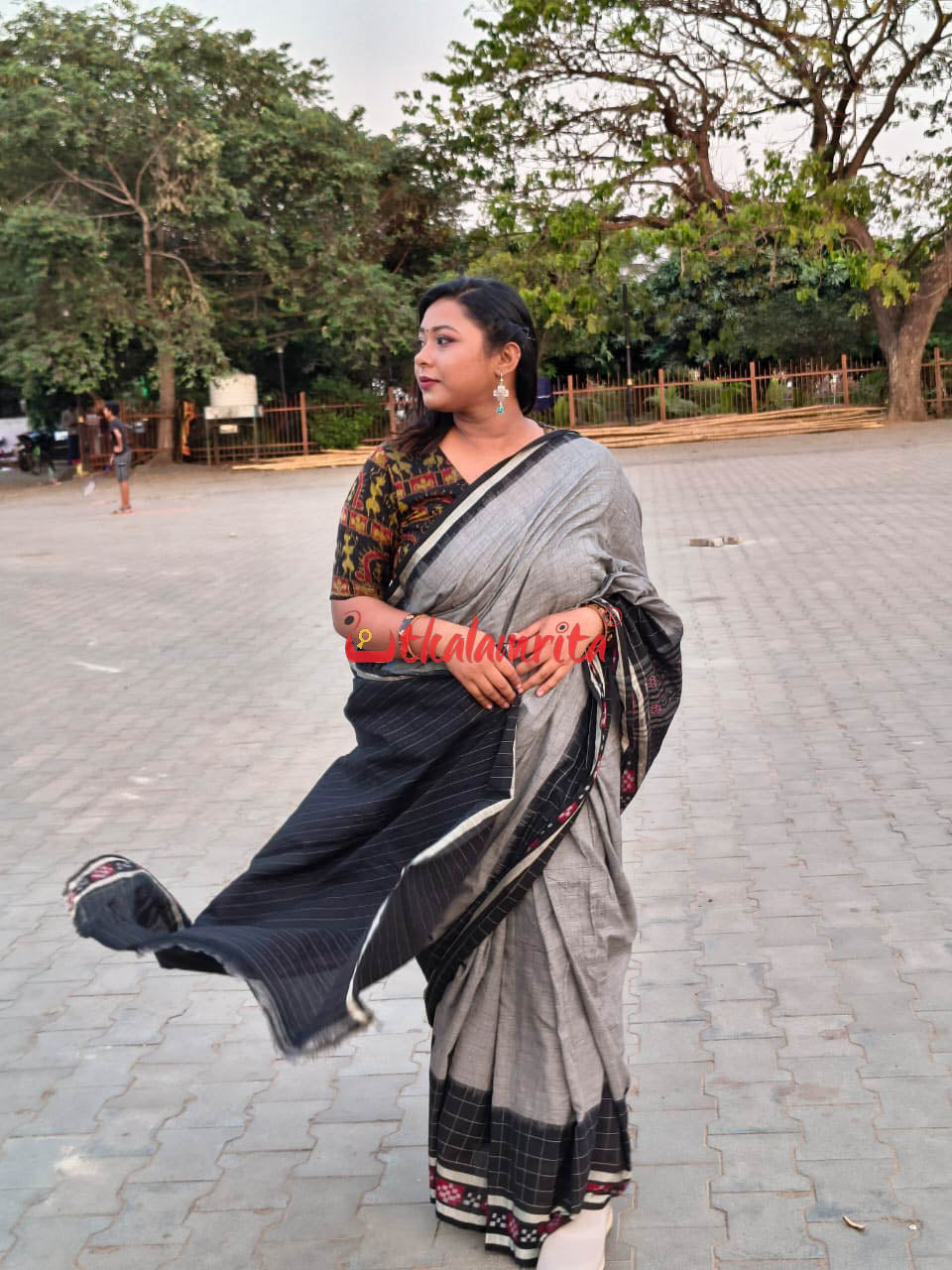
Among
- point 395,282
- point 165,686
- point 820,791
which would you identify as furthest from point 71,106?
point 820,791

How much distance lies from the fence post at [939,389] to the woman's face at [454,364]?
96.5 feet

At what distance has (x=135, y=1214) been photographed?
2.81 meters

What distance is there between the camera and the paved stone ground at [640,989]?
8.97ft

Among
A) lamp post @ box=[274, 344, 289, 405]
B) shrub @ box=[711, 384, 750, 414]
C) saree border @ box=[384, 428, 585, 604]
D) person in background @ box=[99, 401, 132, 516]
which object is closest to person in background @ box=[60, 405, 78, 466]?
lamp post @ box=[274, 344, 289, 405]

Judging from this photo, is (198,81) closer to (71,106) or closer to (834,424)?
(71,106)

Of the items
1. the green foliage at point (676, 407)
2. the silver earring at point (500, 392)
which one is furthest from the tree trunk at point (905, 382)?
the silver earring at point (500, 392)

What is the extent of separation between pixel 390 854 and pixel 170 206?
27122 millimetres

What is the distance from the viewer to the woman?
2.44 metres

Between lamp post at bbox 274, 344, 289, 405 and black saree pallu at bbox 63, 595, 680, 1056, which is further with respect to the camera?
lamp post at bbox 274, 344, 289, 405

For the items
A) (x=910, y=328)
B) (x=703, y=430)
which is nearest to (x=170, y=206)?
(x=703, y=430)

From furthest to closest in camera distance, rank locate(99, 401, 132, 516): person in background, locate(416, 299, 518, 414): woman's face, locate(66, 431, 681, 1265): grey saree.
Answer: locate(99, 401, 132, 516): person in background < locate(416, 299, 518, 414): woman's face < locate(66, 431, 681, 1265): grey saree

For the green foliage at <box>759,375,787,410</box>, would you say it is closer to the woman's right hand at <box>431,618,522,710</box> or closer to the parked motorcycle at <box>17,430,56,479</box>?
the parked motorcycle at <box>17,430,56,479</box>

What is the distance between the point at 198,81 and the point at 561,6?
7.82m

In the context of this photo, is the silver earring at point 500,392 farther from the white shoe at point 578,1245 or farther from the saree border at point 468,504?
the white shoe at point 578,1245
